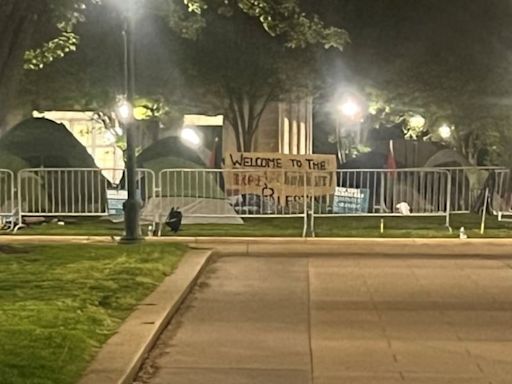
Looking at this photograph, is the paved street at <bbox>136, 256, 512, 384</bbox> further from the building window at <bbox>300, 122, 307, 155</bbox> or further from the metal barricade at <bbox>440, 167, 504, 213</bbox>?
the building window at <bbox>300, 122, 307, 155</bbox>

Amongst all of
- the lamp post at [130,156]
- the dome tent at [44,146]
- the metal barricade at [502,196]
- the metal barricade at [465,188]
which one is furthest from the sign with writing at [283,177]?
the dome tent at [44,146]

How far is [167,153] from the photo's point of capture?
2338 centimetres

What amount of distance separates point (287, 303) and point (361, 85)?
16829 mm

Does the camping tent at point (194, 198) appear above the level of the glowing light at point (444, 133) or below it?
below

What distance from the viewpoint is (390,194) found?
1906 cm

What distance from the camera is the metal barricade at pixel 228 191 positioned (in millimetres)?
18359

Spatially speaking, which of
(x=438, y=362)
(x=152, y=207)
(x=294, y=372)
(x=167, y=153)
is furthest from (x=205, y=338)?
(x=167, y=153)

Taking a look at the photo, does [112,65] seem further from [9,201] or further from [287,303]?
[287,303]

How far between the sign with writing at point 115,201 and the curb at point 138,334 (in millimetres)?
6604

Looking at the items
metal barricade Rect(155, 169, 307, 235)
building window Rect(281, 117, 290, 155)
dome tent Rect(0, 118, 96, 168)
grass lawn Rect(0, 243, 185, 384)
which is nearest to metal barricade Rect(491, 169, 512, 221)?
metal barricade Rect(155, 169, 307, 235)

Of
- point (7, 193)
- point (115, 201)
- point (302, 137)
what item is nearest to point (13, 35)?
point (7, 193)

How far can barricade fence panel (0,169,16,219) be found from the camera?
1802cm

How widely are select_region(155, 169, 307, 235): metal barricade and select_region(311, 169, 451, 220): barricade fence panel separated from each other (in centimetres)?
62

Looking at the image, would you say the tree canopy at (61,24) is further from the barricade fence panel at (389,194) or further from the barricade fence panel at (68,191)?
the barricade fence panel at (389,194)
